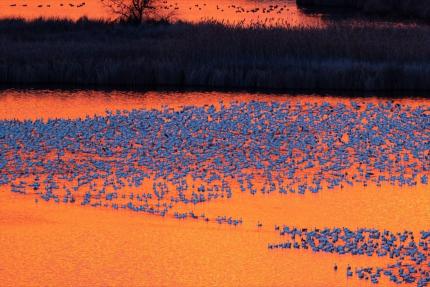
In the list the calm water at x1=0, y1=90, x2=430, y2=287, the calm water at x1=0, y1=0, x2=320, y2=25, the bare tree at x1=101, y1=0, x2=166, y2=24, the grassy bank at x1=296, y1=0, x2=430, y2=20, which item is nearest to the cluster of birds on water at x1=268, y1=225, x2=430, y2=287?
the calm water at x1=0, y1=90, x2=430, y2=287

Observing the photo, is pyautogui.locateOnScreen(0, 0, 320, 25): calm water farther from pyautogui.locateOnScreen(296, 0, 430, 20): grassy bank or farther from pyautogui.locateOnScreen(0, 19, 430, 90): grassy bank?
pyautogui.locateOnScreen(0, 19, 430, 90): grassy bank

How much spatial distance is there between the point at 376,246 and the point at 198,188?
3.83 metres

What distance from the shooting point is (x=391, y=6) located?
170 ft

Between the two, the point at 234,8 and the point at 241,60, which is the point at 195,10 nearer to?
the point at 234,8

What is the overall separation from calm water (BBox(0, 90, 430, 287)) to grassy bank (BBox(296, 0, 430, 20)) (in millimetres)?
24181

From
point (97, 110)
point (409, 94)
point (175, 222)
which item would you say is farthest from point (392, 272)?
point (409, 94)

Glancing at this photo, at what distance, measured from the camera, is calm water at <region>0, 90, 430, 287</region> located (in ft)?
43.9

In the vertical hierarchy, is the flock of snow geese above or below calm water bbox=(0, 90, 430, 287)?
above

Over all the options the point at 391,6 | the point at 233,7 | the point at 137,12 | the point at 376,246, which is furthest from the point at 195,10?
the point at 376,246

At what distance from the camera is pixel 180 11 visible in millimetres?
52781

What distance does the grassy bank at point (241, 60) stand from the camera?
2923 centimetres

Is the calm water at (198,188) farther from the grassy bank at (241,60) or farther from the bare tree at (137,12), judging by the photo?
the bare tree at (137,12)

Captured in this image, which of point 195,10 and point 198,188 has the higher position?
point 195,10

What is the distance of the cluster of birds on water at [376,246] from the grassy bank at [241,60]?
14737mm
